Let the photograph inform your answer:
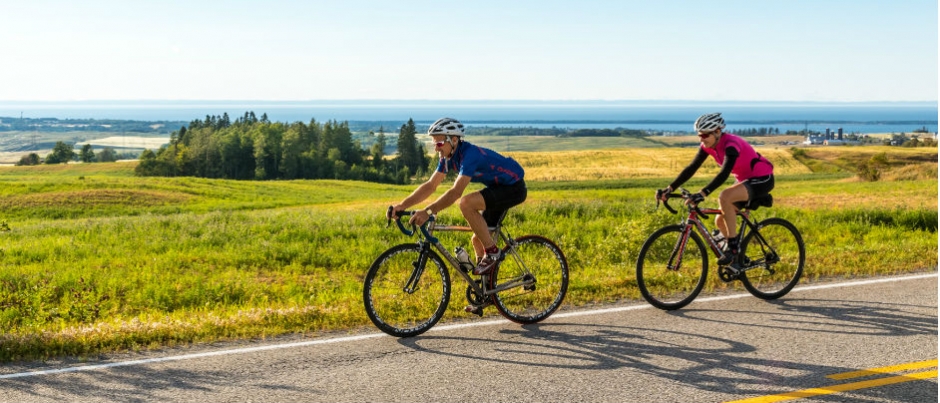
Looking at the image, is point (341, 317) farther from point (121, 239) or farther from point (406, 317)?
point (121, 239)

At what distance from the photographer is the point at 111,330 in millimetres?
7051

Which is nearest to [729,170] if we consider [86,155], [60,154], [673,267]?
[673,267]

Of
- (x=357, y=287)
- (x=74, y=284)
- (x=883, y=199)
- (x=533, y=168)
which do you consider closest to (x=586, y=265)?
(x=357, y=287)

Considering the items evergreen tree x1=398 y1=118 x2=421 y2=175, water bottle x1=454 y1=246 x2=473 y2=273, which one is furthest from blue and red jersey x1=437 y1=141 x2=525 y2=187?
evergreen tree x1=398 y1=118 x2=421 y2=175

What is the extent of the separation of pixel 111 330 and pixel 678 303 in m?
5.36

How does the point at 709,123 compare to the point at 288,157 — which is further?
the point at 288,157

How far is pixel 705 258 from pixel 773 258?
38.3 inches

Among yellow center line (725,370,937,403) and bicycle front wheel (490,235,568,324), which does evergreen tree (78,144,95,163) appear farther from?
yellow center line (725,370,937,403)

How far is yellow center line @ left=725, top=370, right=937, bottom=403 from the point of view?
215 inches

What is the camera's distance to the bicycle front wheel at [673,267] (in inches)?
329

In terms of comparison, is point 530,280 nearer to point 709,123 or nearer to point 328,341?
point 328,341

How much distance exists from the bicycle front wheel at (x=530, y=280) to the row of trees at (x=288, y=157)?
12048 centimetres

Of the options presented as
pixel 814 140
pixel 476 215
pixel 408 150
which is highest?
pixel 476 215

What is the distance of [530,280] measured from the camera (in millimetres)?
7938
